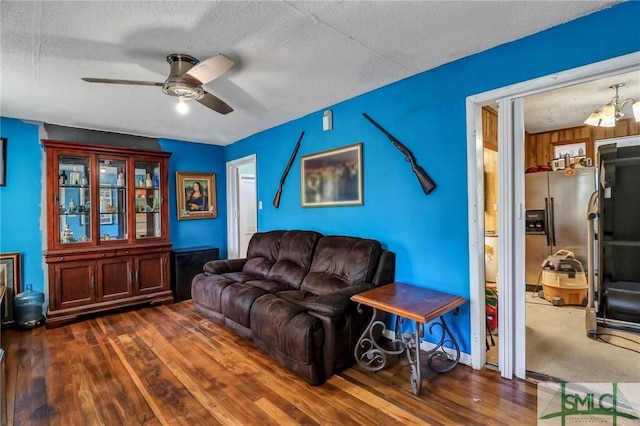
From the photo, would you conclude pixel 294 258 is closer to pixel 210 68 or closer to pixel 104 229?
pixel 210 68

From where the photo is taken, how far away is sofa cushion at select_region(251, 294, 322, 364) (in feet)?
6.86

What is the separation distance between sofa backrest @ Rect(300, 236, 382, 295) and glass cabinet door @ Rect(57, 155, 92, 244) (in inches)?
109

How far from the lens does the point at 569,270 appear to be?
3711 millimetres

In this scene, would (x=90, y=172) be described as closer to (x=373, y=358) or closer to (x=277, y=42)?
(x=277, y=42)

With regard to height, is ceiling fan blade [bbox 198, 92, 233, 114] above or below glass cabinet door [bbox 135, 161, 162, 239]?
above

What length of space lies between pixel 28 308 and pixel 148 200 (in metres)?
1.66

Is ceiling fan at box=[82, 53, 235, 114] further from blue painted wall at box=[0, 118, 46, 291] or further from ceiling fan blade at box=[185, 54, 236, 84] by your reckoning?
blue painted wall at box=[0, 118, 46, 291]

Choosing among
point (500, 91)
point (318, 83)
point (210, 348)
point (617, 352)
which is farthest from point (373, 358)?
point (318, 83)

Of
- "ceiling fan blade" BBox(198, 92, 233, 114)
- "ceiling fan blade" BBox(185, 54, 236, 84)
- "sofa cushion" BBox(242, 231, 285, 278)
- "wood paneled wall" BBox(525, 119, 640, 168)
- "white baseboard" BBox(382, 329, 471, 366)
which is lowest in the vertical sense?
"white baseboard" BBox(382, 329, 471, 366)

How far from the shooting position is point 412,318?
1867 millimetres

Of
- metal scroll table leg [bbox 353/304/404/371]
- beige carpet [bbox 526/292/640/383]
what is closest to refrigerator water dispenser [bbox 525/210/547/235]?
beige carpet [bbox 526/292/640/383]

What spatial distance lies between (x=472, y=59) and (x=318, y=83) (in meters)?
1.22

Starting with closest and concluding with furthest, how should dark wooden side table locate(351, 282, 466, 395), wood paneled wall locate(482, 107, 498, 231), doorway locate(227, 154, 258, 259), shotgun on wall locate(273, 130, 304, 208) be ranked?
dark wooden side table locate(351, 282, 466, 395) → wood paneled wall locate(482, 107, 498, 231) → shotgun on wall locate(273, 130, 304, 208) → doorway locate(227, 154, 258, 259)

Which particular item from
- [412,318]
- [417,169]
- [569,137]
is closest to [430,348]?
[412,318]
